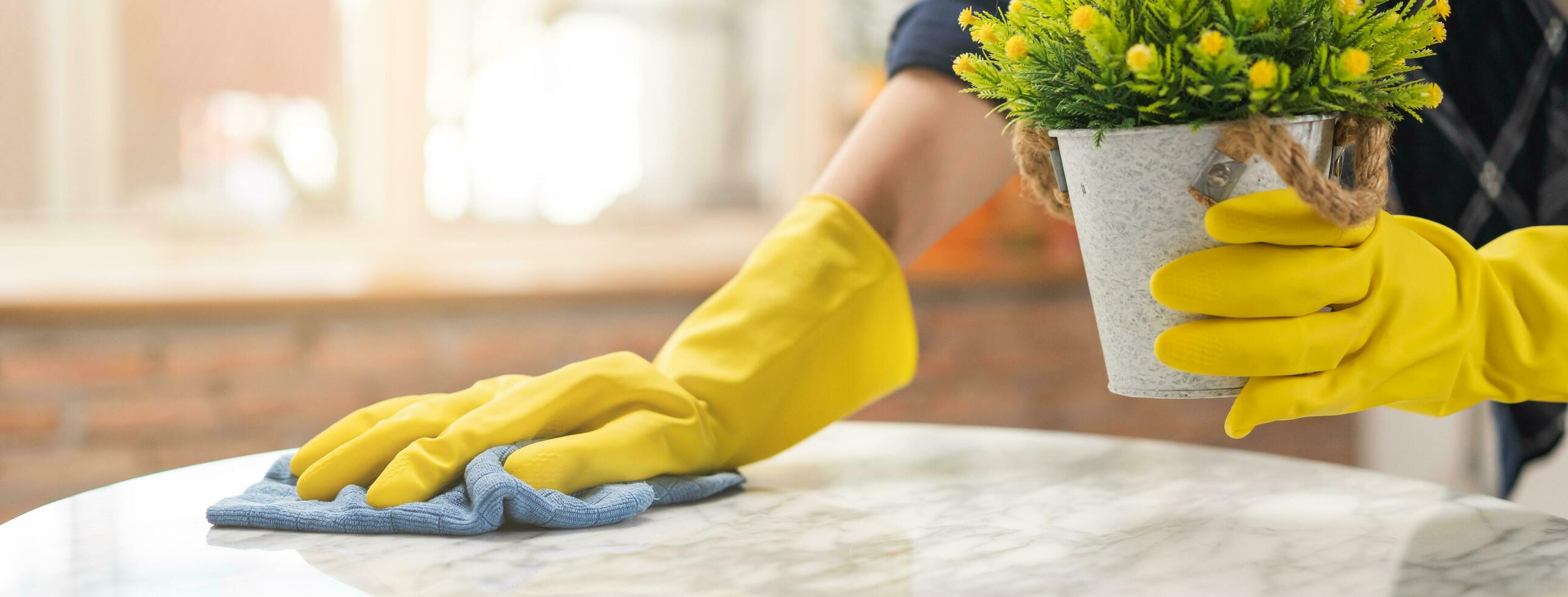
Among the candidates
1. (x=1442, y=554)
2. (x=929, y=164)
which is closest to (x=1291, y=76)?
(x=1442, y=554)

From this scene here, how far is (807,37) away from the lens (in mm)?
2527

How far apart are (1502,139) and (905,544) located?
84 cm

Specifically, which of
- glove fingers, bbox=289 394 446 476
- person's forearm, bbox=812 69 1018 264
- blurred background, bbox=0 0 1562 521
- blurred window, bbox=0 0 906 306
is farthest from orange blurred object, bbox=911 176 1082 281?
glove fingers, bbox=289 394 446 476

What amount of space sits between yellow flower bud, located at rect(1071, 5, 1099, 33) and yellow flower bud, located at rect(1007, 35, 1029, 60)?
0.04 metres

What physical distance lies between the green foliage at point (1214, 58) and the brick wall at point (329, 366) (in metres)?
1.78

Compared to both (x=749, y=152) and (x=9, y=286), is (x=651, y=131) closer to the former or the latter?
(x=749, y=152)

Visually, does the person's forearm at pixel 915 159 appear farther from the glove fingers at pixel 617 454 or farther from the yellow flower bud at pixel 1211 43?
the yellow flower bud at pixel 1211 43

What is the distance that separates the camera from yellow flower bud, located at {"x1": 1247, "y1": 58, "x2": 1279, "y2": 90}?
49 cm

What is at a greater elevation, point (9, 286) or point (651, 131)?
point (651, 131)

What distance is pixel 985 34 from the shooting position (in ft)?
2.03

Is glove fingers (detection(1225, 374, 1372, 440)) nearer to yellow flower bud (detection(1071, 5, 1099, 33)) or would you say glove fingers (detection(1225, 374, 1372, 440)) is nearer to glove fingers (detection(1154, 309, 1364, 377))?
glove fingers (detection(1154, 309, 1364, 377))

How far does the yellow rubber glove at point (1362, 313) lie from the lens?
575mm

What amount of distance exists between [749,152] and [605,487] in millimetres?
1986

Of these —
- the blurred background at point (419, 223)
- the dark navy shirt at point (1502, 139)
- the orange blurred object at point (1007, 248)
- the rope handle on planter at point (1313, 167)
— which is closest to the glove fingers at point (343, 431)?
the rope handle on planter at point (1313, 167)
